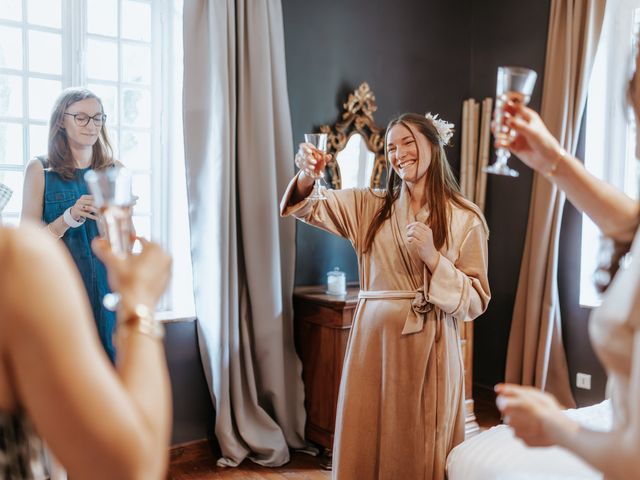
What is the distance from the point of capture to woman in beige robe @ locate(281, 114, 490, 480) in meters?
2.11

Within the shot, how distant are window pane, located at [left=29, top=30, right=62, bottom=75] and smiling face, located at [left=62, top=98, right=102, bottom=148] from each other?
66 centimetres

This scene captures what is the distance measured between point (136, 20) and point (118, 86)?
0.38 m

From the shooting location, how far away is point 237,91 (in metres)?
3.22

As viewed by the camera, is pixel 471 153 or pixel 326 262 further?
pixel 471 153

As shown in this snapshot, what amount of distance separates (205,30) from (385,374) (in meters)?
2.05

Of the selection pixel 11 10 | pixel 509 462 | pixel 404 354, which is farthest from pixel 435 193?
pixel 11 10

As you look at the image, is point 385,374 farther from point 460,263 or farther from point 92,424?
point 92,424

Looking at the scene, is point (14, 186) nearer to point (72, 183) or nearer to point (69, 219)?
point (72, 183)

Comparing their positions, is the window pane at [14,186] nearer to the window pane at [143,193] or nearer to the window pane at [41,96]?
the window pane at [41,96]

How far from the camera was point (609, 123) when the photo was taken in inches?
146

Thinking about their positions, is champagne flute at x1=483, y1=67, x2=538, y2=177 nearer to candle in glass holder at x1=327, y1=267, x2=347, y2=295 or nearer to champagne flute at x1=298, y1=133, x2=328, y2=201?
champagne flute at x1=298, y1=133, x2=328, y2=201

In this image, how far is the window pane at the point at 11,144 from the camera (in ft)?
9.34

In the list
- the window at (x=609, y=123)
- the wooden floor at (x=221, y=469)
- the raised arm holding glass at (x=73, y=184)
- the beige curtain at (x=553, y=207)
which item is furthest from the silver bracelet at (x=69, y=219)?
the window at (x=609, y=123)

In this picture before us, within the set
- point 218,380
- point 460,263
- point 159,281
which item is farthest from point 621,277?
point 218,380
